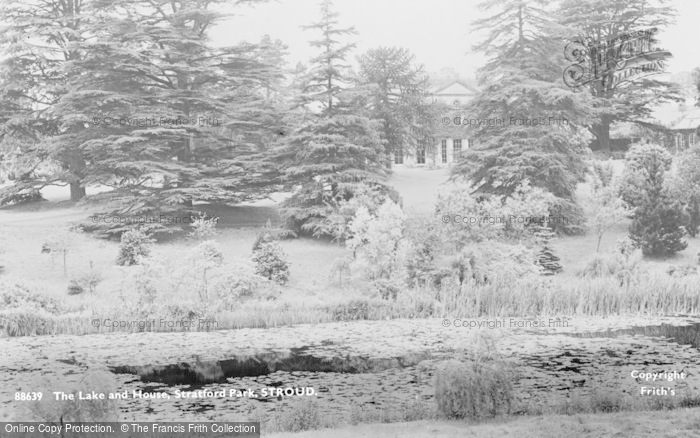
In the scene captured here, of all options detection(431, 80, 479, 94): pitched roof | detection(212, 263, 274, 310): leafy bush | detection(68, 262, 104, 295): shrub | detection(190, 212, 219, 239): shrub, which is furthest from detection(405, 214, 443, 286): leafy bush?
detection(68, 262, 104, 295): shrub

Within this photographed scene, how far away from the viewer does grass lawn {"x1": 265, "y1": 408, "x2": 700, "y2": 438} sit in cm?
766

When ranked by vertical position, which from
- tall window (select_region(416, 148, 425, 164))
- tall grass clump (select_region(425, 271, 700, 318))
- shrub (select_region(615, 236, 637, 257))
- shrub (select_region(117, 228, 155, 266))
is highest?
tall window (select_region(416, 148, 425, 164))

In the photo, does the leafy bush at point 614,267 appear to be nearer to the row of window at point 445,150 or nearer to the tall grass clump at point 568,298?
the tall grass clump at point 568,298

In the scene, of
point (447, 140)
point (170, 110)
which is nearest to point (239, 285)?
point (170, 110)

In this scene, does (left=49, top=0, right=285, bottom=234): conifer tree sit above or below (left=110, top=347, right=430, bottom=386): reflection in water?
above

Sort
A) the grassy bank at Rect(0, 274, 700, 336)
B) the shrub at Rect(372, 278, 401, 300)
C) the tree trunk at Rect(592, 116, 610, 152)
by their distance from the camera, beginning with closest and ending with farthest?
the grassy bank at Rect(0, 274, 700, 336) → the shrub at Rect(372, 278, 401, 300) → the tree trunk at Rect(592, 116, 610, 152)

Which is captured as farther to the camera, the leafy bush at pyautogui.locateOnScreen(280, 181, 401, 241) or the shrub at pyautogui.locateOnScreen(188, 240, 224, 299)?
the leafy bush at pyautogui.locateOnScreen(280, 181, 401, 241)

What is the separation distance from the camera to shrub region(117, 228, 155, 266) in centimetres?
1499

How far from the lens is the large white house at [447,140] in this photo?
17906mm

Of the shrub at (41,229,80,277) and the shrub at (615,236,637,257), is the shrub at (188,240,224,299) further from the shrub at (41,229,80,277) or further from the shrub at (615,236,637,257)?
the shrub at (615,236,637,257)

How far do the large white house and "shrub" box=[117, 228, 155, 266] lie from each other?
6.23m

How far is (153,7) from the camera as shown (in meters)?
17.1

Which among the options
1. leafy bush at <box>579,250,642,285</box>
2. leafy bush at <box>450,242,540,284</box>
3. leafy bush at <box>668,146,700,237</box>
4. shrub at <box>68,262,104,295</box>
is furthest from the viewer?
leafy bush at <box>668,146,700,237</box>

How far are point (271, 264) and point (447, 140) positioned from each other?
20.1 feet
